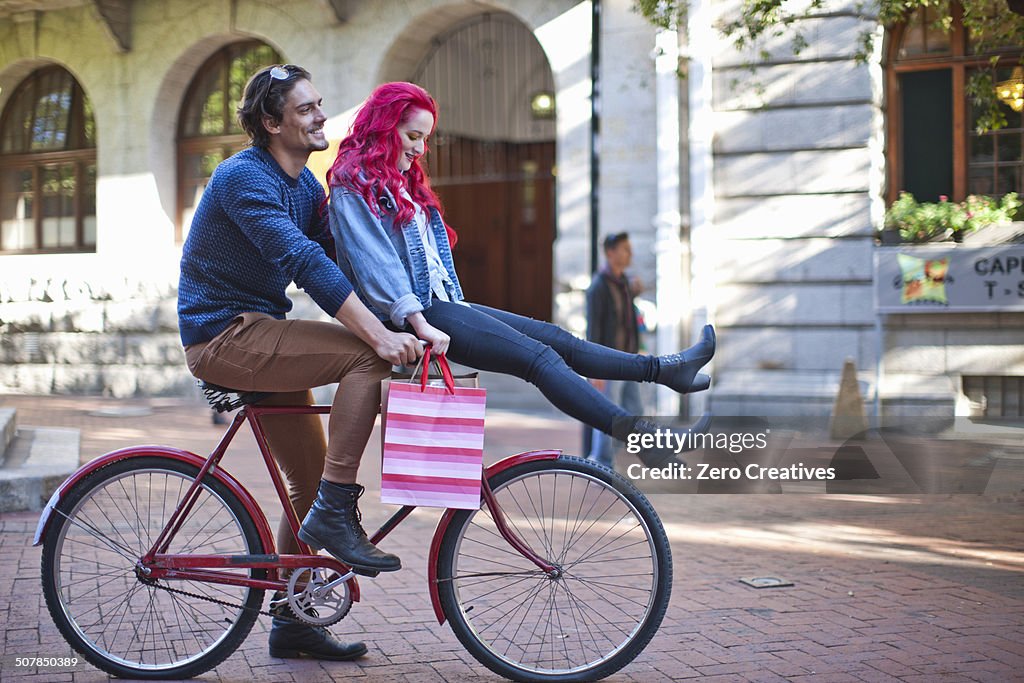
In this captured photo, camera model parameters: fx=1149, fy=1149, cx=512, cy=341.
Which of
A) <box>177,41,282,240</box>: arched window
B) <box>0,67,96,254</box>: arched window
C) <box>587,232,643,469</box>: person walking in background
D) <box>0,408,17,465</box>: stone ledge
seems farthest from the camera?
<box>0,67,96,254</box>: arched window

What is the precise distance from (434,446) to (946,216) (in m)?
9.51

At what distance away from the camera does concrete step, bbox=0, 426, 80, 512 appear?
21.9 feet

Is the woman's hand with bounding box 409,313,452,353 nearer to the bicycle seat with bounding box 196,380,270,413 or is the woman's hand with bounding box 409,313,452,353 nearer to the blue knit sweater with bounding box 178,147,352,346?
the blue knit sweater with bounding box 178,147,352,346

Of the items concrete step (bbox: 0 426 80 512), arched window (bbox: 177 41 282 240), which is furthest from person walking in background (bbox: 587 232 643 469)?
arched window (bbox: 177 41 282 240)

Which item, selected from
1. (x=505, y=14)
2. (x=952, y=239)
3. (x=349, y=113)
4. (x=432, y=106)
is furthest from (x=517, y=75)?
(x=432, y=106)

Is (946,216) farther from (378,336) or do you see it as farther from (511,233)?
(378,336)

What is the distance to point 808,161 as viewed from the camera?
12508 millimetres

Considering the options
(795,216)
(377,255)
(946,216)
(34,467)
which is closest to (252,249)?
(377,255)

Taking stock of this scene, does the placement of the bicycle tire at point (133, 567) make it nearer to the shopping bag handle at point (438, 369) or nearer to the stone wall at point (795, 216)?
the shopping bag handle at point (438, 369)

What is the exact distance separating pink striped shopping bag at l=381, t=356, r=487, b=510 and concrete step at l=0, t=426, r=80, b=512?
394 centimetres

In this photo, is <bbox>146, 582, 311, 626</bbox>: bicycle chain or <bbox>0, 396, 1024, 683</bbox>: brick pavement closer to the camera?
<bbox>146, 582, 311, 626</bbox>: bicycle chain

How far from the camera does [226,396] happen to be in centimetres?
388

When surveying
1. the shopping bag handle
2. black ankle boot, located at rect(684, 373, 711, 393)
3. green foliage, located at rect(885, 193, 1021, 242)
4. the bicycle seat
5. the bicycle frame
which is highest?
green foliage, located at rect(885, 193, 1021, 242)

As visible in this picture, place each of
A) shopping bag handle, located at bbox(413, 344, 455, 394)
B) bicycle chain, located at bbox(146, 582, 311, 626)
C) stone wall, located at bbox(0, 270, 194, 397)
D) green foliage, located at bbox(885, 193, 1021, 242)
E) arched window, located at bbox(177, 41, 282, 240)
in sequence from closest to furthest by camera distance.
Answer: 1. shopping bag handle, located at bbox(413, 344, 455, 394)
2. bicycle chain, located at bbox(146, 582, 311, 626)
3. green foliage, located at bbox(885, 193, 1021, 242)
4. stone wall, located at bbox(0, 270, 194, 397)
5. arched window, located at bbox(177, 41, 282, 240)
